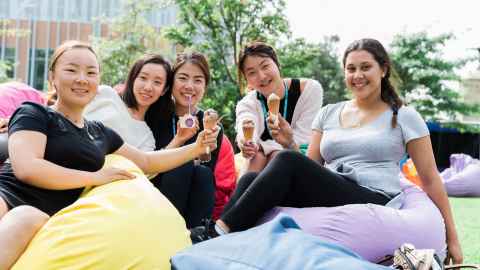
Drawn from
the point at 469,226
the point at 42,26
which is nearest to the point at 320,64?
the point at 42,26

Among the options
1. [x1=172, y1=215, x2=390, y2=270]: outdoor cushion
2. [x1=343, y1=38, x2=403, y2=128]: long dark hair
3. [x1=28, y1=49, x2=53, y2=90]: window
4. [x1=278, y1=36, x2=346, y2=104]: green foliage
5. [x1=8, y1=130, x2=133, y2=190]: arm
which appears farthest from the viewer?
[x1=28, y1=49, x2=53, y2=90]: window

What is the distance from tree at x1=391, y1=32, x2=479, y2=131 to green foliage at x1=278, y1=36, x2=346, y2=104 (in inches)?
94.8

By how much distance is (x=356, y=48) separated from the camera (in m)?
2.61

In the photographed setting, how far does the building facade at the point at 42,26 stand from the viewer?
64.3 feet

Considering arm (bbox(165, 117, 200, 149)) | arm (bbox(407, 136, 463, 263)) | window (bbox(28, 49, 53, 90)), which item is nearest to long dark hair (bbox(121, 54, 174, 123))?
arm (bbox(165, 117, 200, 149))

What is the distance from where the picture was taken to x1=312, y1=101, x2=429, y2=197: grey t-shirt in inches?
94.6

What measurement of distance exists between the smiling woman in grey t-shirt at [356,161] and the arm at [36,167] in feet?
2.07

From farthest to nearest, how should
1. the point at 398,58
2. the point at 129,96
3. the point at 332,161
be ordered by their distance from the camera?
the point at 398,58 < the point at 129,96 < the point at 332,161

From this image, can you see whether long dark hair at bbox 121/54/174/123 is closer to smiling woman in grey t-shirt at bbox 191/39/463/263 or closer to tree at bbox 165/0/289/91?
smiling woman in grey t-shirt at bbox 191/39/463/263

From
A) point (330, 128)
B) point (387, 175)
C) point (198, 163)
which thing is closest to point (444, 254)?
point (387, 175)

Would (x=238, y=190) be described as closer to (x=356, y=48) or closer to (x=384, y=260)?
(x=384, y=260)

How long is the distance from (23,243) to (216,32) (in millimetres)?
8858

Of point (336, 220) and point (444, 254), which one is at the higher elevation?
point (336, 220)

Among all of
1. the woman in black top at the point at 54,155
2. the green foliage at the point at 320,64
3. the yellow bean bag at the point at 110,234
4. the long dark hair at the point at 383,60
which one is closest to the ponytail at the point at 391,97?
the long dark hair at the point at 383,60
